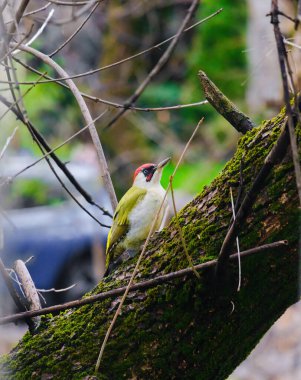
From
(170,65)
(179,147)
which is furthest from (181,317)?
(170,65)


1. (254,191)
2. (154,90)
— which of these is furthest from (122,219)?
(154,90)

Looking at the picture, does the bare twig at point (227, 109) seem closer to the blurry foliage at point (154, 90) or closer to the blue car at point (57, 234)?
the blue car at point (57, 234)

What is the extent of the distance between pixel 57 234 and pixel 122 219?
18.4 ft

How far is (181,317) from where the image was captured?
7.14 ft

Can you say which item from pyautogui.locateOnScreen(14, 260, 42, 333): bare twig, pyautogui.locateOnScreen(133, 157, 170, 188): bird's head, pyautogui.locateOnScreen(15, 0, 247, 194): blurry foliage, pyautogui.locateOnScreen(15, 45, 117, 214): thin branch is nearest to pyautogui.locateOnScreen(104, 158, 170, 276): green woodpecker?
A: pyautogui.locateOnScreen(133, 157, 170, 188): bird's head

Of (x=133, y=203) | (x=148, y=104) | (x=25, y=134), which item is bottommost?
(x=133, y=203)

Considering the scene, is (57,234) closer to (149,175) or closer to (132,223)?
(149,175)

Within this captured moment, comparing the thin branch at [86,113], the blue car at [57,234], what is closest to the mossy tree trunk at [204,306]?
the thin branch at [86,113]

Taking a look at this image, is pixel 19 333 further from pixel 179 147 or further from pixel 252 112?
pixel 179 147

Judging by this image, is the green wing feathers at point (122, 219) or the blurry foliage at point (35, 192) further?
the blurry foliage at point (35, 192)

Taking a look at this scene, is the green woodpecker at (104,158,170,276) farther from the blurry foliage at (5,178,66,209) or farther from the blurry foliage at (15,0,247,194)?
the blurry foliage at (15,0,247,194)

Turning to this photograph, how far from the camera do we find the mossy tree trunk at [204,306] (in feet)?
7.03

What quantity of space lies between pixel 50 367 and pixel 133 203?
132 cm

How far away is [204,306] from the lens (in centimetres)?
218
